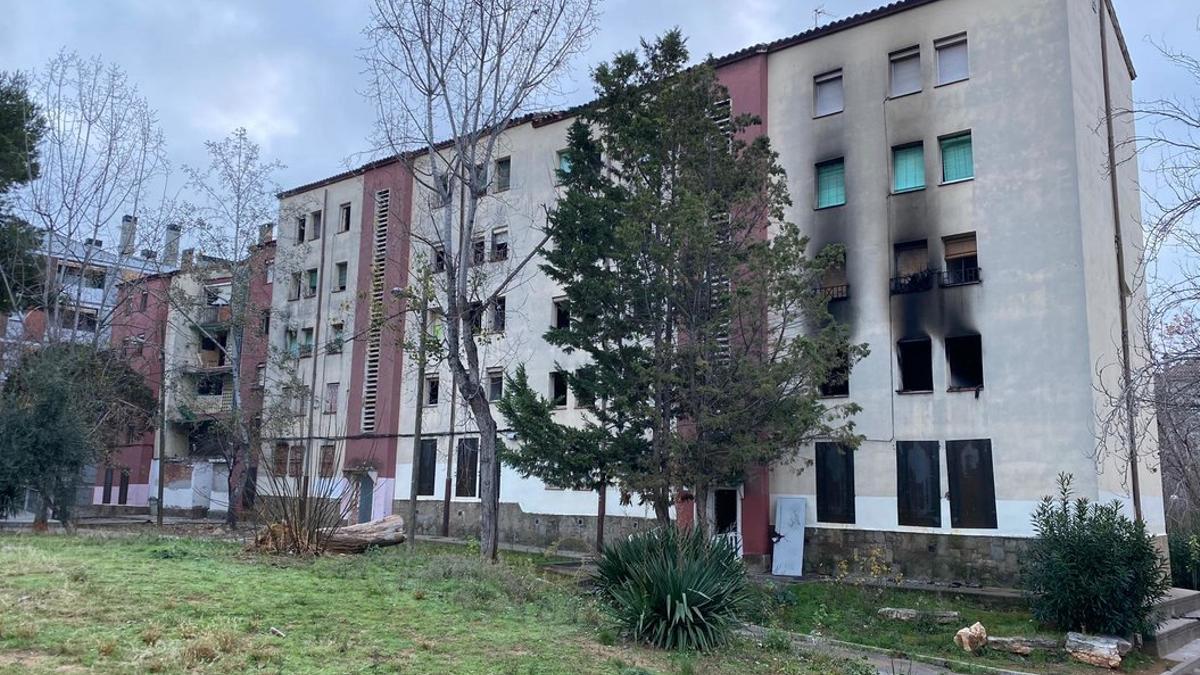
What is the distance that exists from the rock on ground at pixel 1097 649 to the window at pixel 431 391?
78.2 ft

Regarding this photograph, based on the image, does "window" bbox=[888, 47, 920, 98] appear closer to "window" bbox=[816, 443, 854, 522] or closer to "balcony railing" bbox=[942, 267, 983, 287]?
"balcony railing" bbox=[942, 267, 983, 287]

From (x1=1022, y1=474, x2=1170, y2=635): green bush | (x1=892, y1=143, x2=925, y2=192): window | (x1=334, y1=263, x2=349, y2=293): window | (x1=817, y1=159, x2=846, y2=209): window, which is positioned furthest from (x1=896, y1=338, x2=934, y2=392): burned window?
(x1=334, y1=263, x2=349, y2=293): window

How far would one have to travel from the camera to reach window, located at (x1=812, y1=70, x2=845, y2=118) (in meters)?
24.5

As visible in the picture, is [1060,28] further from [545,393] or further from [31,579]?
[31,579]

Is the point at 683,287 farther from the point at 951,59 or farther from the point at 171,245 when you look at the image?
the point at 171,245

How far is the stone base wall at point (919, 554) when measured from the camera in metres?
19.8

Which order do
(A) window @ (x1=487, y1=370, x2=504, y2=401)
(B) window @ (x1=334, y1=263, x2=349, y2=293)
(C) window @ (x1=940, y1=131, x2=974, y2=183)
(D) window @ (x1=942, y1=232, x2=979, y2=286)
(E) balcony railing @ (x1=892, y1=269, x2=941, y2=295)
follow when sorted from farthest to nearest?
(B) window @ (x1=334, y1=263, x2=349, y2=293) < (A) window @ (x1=487, y1=370, x2=504, y2=401) < (C) window @ (x1=940, y1=131, x2=974, y2=183) < (E) balcony railing @ (x1=892, y1=269, x2=941, y2=295) < (D) window @ (x1=942, y1=232, x2=979, y2=286)

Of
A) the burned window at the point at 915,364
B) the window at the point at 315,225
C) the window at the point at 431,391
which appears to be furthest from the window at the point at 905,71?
the window at the point at 315,225

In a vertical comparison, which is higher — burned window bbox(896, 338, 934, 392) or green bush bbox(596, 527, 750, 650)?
burned window bbox(896, 338, 934, 392)

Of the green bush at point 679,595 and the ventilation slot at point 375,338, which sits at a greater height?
the ventilation slot at point 375,338

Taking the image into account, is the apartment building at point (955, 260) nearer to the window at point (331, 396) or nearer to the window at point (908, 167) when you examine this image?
the window at point (908, 167)

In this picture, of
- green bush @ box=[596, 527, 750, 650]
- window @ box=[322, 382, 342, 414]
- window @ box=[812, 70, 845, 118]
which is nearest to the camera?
green bush @ box=[596, 527, 750, 650]

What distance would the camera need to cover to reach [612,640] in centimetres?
900

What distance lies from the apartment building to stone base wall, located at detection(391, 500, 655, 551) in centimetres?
23
